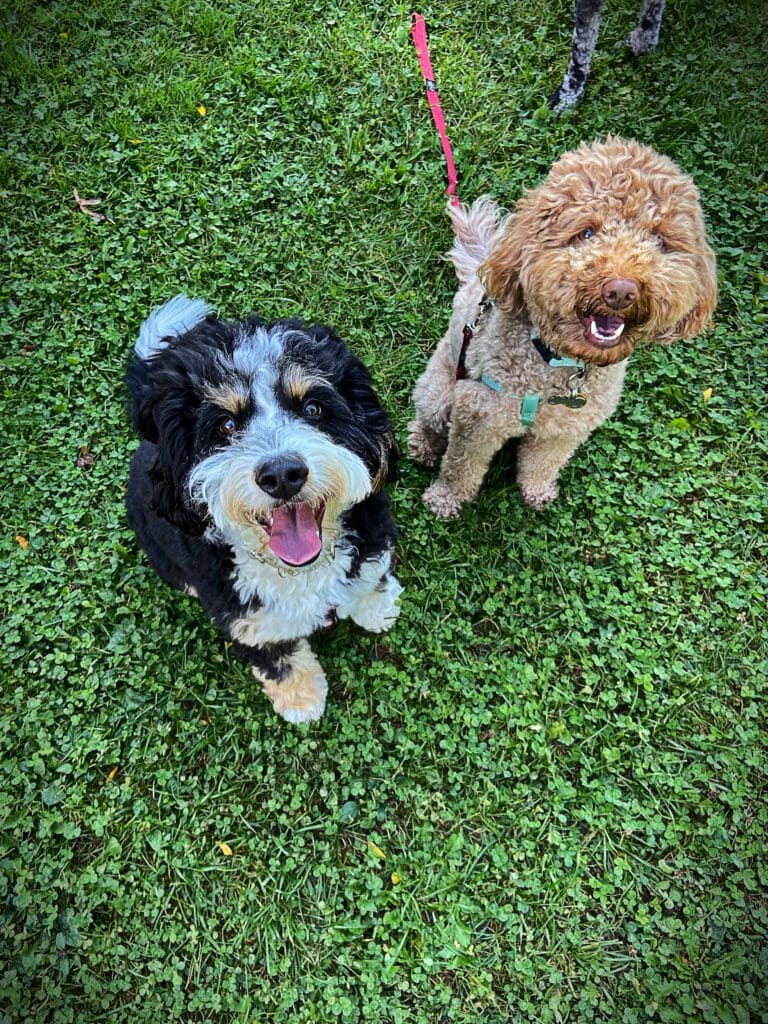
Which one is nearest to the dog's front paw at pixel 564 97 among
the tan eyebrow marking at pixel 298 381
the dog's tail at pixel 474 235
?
the dog's tail at pixel 474 235

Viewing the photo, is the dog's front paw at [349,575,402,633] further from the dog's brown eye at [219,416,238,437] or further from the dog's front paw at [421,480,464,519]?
the dog's brown eye at [219,416,238,437]

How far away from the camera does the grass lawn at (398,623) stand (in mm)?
2826

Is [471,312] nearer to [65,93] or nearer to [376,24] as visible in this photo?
[376,24]

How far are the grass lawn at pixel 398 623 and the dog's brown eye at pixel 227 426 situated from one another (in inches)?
61.9

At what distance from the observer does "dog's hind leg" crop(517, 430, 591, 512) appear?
317 cm

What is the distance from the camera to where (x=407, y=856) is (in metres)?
2.95

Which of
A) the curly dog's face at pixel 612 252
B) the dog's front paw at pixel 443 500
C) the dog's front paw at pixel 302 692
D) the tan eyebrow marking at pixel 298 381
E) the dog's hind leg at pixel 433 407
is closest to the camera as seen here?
the tan eyebrow marking at pixel 298 381

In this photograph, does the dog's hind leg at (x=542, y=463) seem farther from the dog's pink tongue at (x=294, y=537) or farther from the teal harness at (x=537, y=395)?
the dog's pink tongue at (x=294, y=537)

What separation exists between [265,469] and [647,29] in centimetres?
465

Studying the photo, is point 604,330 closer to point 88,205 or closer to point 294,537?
point 294,537

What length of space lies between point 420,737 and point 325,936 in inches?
36.4

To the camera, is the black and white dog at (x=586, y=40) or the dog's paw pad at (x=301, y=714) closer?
the dog's paw pad at (x=301, y=714)

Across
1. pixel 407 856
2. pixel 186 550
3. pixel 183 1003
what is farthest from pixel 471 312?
pixel 183 1003

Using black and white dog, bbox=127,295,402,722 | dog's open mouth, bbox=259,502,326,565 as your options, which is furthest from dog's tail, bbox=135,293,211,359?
dog's open mouth, bbox=259,502,326,565
